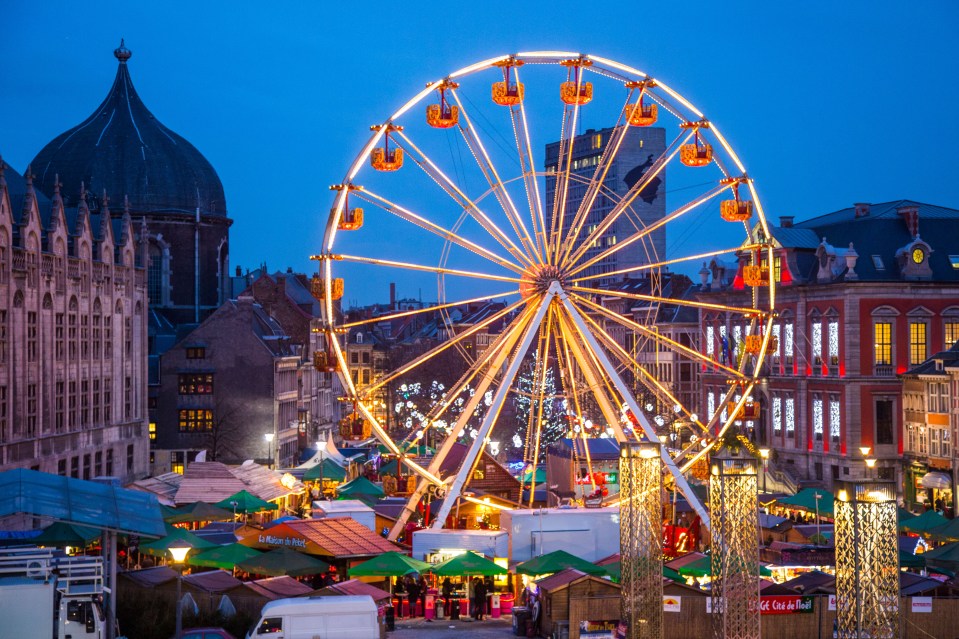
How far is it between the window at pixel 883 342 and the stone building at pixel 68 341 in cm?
3709

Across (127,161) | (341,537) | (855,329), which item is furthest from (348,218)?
(127,161)

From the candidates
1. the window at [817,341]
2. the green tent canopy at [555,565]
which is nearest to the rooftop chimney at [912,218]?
the window at [817,341]

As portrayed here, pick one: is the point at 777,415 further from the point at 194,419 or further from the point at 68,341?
the point at 68,341

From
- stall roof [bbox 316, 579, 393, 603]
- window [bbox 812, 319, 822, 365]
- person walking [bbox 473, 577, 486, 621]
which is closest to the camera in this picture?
stall roof [bbox 316, 579, 393, 603]

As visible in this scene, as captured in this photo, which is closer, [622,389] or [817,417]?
[622,389]

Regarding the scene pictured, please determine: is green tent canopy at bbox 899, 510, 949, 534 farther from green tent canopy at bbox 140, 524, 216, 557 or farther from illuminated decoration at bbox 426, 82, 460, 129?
green tent canopy at bbox 140, 524, 216, 557

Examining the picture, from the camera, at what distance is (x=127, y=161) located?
9269cm

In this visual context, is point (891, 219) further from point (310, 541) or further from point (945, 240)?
point (310, 541)

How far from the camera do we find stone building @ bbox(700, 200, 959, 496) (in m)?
78.9

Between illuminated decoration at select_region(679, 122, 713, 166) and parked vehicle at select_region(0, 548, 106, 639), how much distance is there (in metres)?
23.7

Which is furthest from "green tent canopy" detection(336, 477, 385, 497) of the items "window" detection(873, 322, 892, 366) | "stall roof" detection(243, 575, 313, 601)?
"window" detection(873, 322, 892, 366)

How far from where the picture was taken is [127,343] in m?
75.6

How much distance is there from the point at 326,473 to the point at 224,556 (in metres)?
26.8

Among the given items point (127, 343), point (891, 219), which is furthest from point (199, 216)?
point (891, 219)
